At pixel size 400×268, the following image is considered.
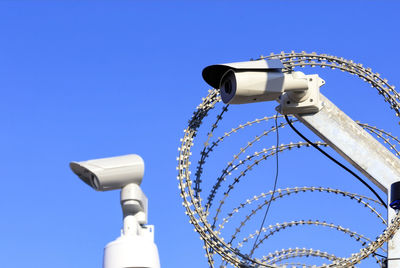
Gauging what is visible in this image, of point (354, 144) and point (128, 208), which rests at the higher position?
point (354, 144)

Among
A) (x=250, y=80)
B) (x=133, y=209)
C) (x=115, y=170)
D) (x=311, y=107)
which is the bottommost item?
(x=133, y=209)

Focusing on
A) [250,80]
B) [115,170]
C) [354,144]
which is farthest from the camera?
[354,144]

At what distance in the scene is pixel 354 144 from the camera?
890 cm

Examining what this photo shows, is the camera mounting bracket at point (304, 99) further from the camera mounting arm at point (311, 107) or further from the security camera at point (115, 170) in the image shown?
the security camera at point (115, 170)

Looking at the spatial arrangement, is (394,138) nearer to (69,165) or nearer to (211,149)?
(211,149)

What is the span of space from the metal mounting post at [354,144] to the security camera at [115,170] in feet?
15.5

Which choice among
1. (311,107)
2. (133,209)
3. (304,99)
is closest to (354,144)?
(311,107)

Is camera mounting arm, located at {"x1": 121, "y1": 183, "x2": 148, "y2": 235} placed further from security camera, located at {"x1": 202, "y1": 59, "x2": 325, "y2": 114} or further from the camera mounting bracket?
the camera mounting bracket

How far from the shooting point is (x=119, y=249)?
13.4ft

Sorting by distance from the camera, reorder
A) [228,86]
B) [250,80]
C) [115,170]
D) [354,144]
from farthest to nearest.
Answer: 1. [354,144]
2. [228,86]
3. [250,80]
4. [115,170]

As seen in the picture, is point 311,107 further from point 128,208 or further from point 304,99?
point 128,208

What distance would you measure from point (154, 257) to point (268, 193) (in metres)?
7.57

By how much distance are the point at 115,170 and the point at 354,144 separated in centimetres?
514

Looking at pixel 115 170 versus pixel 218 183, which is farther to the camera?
pixel 218 183
